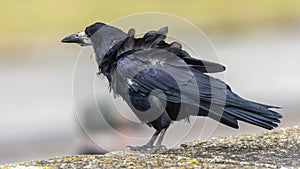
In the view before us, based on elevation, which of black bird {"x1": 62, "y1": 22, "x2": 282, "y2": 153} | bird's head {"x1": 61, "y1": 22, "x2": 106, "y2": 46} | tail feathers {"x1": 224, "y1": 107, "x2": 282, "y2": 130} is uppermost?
bird's head {"x1": 61, "y1": 22, "x2": 106, "y2": 46}

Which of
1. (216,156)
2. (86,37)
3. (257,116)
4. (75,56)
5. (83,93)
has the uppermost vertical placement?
(75,56)

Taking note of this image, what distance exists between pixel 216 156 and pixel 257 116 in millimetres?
600

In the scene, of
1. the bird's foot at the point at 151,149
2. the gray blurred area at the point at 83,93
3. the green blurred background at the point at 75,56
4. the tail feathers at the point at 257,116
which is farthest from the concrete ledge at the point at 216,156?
the green blurred background at the point at 75,56

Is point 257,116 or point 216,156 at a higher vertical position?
point 257,116

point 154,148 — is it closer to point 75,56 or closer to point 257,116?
point 257,116

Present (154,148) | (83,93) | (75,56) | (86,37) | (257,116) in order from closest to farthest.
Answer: (257,116), (154,148), (86,37), (83,93), (75,56)

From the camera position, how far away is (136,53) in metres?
7.81

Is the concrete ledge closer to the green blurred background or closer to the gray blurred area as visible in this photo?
the gray blurred area

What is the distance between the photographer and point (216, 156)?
7.09 m

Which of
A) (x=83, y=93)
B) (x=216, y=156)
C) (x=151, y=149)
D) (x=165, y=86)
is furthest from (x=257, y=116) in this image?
(x=83, y=93)

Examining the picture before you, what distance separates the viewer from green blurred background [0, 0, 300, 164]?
54.8 feet

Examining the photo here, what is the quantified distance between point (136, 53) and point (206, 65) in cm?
63

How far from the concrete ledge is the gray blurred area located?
2.24 m

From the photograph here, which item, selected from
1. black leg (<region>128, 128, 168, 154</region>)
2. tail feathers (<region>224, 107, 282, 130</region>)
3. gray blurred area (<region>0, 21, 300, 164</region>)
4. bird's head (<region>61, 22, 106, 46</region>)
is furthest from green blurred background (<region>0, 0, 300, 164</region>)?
tail feathers (<region>224, 107, 282, 130</region>)
